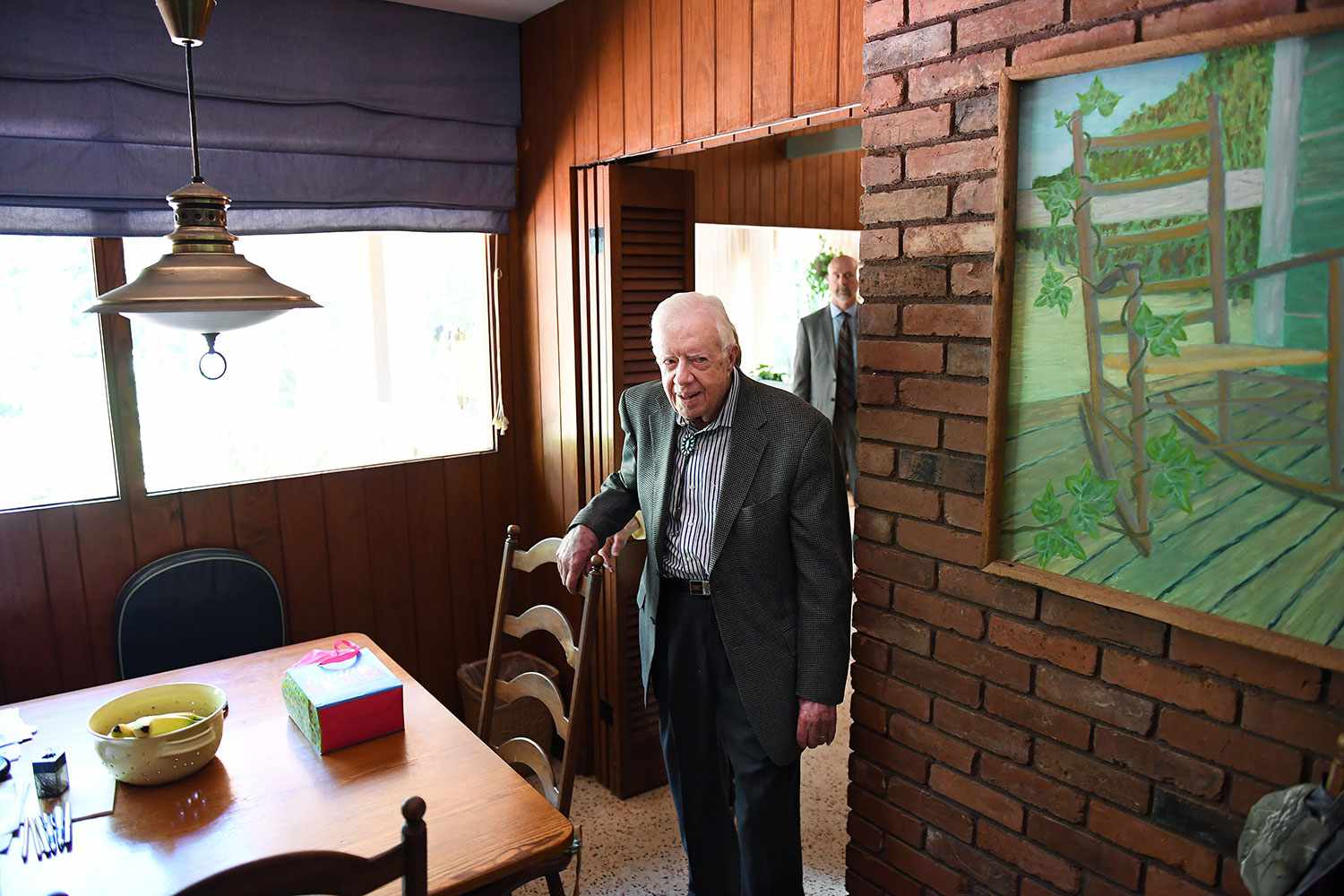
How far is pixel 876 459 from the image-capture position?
5.99 ft

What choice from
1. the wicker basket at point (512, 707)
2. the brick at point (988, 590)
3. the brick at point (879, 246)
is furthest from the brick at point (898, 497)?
the wicker basket at point (512, 707)

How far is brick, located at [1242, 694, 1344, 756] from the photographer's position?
4.01 ft

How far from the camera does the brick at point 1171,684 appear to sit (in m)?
1.33

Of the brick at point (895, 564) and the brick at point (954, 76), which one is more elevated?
the brick at point (954, 76)

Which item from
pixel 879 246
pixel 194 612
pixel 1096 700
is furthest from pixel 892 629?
pixel 194 612

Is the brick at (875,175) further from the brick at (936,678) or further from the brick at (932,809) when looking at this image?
the brick at (932,809)

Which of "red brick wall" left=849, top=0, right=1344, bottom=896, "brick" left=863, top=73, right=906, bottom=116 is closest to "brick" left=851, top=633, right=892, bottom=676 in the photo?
"red brick wall" left=849, top=0, right=1344, bottom=896

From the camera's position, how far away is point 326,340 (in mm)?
2977

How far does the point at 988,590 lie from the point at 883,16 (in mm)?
1088

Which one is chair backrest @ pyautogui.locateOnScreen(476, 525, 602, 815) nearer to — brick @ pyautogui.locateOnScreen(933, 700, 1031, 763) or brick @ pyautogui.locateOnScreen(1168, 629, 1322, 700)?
brick @ pyautogui.locateOnScreen(933, 700, 1031, 763)

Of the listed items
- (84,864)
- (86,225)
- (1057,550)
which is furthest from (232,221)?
(1057,550)

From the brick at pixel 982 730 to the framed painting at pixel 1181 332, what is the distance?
297mm

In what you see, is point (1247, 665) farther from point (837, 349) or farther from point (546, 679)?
point (837, 349)

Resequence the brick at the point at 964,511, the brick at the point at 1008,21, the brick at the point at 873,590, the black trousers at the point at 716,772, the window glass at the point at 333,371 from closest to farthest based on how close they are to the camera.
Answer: the brick at the point at 1008,21
the brick at the point at 964,511
the brick at the point at 873,590
the black trousers at the point at 716,772
the window glass at the point at 333,371
